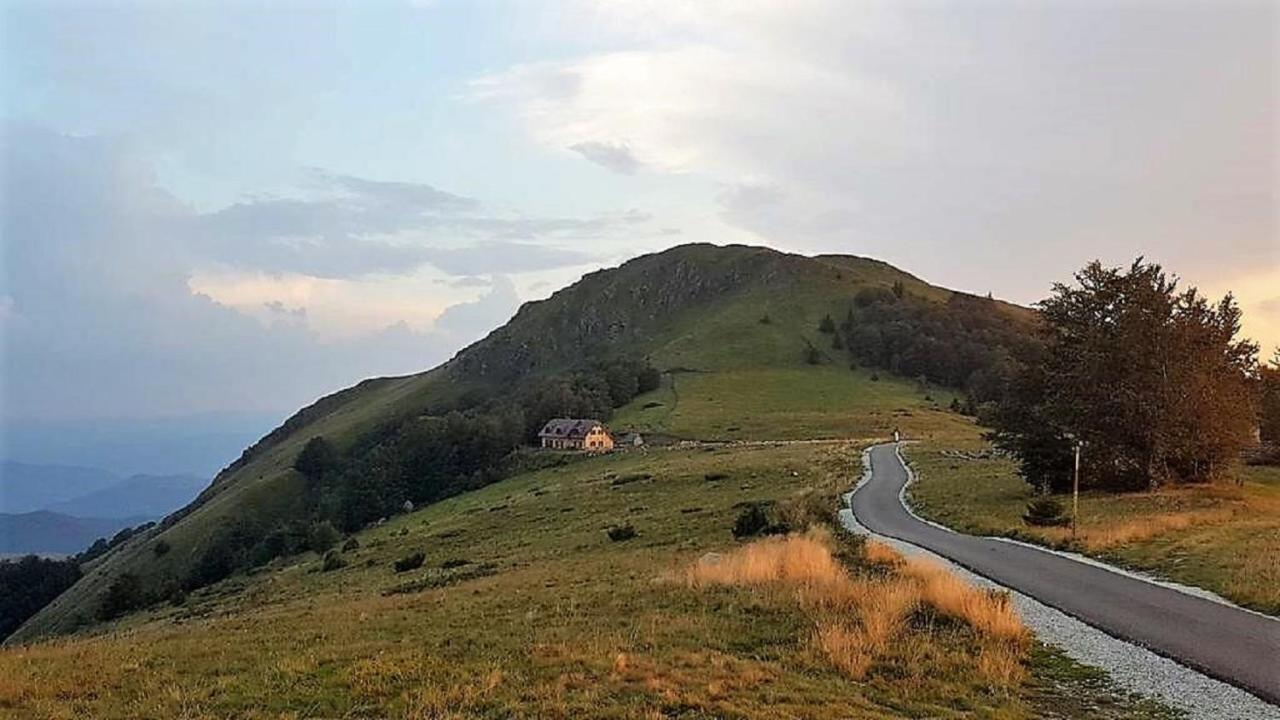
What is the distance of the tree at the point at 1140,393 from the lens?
44.3 m

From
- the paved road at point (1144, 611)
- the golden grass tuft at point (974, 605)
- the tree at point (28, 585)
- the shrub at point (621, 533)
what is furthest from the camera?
the tree at point (28, 585)

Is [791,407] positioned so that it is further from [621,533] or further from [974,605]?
[974,605]

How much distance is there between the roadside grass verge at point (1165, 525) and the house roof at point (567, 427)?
66.4 m

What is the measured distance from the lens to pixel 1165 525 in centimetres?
3131

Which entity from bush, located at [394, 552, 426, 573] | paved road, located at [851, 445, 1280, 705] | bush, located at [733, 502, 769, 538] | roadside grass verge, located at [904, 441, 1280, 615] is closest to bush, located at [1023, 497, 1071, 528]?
roadside grass verge, located at [904, 441, 1280, 615]

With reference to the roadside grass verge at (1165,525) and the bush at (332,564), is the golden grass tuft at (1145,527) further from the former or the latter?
the bush at (332,564)

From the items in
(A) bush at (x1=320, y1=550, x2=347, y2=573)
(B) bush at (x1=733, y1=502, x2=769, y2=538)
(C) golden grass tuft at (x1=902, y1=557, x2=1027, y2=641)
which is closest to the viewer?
(C) golden grass tuft at (x1=902, y1=557, x2=1027, y2=641)

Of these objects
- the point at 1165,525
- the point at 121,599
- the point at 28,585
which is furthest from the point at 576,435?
the point at 1165,525

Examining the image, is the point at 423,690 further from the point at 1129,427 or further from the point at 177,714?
the point at 1129,427

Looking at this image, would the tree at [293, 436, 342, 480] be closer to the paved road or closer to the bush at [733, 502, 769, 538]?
the bush at [733, 502, 769, 538]

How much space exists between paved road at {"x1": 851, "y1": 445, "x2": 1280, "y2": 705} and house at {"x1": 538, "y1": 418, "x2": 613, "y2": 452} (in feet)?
287

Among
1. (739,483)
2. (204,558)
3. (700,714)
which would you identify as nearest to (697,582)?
(700,714)

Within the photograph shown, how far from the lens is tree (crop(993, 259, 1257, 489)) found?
4428cm

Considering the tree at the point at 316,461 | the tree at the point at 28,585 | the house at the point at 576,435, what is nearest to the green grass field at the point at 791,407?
the house at the point at 576,435
